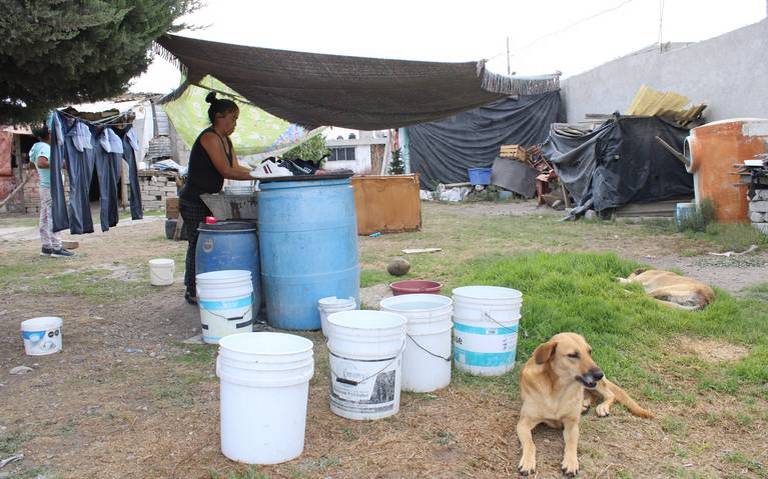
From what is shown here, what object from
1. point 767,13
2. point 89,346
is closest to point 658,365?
point 89,346

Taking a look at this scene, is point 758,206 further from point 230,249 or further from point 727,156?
point 230,249

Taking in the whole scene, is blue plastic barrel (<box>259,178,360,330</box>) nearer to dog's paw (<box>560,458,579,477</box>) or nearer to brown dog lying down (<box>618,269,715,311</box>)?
dog's paw (<box>560,458,579,477</box>)

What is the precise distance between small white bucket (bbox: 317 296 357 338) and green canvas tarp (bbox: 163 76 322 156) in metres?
3.91

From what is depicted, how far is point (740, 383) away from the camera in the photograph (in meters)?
3.45

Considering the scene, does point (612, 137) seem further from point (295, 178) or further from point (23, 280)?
point (23, 280)

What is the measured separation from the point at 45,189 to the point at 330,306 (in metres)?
5.40

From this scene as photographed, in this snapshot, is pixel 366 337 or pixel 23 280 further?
pixel 23 280

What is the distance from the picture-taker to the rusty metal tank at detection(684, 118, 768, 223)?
8.22 m

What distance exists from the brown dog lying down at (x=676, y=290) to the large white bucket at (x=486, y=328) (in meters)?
1.79

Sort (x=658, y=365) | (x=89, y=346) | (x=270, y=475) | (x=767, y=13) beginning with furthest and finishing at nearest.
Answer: (x=767, y=13) < (x=89, y=346) < (x=658, y=365) < (x=270, y=475)

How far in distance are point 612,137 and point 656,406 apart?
8371 millimetres

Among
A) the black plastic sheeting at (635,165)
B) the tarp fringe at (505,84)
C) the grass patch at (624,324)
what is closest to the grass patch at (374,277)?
the grass patch at (624,324)

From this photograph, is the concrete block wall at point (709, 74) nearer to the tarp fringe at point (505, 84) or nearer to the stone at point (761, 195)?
the stone at point (761, 195)

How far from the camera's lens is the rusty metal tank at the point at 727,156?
8.22 meters
